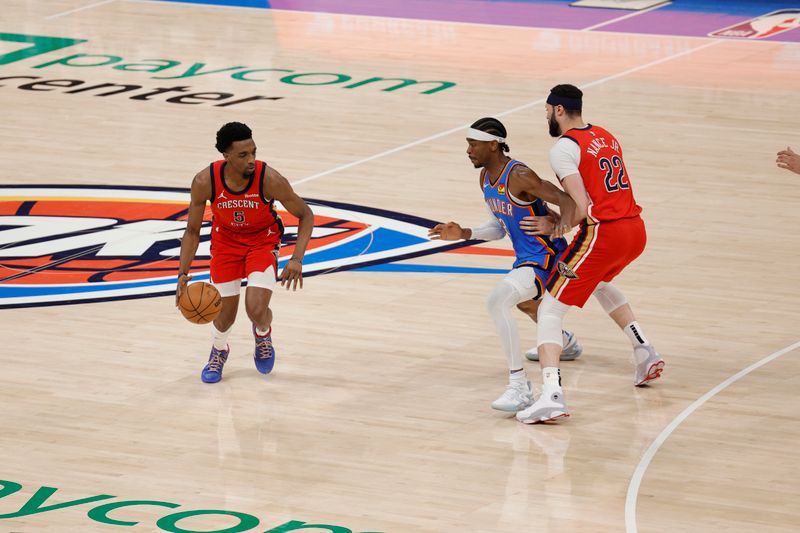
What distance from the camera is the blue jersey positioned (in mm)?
8875

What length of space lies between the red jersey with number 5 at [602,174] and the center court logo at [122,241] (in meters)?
3.70

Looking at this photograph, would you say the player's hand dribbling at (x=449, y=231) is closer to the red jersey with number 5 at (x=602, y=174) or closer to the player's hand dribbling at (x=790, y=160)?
the red jersey with number 5 at (x=602, y=174)

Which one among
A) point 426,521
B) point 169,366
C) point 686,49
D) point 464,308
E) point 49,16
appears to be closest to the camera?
point 426,521

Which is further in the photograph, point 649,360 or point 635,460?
point 649,360

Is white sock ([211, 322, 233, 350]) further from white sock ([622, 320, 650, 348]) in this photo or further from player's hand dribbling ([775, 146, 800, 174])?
player's hand dribbling ([775, 146, 800, 174])

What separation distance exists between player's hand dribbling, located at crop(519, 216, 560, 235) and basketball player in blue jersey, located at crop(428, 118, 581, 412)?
0.29 ft

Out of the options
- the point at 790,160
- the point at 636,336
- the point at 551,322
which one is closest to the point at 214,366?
the point at 551,322

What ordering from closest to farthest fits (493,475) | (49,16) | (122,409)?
(493,475)
(122,409)
(49,16)

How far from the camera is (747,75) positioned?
1970 centimetres

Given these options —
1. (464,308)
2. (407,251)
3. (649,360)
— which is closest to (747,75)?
(407,251)

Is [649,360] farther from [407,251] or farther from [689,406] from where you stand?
[407,251]

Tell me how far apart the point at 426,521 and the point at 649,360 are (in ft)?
7.91

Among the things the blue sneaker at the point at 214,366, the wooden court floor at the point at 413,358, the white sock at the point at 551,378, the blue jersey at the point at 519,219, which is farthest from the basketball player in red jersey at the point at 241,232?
the white sock at the point at 551,378

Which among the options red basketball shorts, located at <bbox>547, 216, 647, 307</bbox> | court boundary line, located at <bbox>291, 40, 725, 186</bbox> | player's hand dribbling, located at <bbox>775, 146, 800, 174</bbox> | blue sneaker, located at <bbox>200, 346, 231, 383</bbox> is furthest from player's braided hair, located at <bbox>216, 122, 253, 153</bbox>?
court boundary line, located at <bbox>291, 40, 725, 186</bbox>
